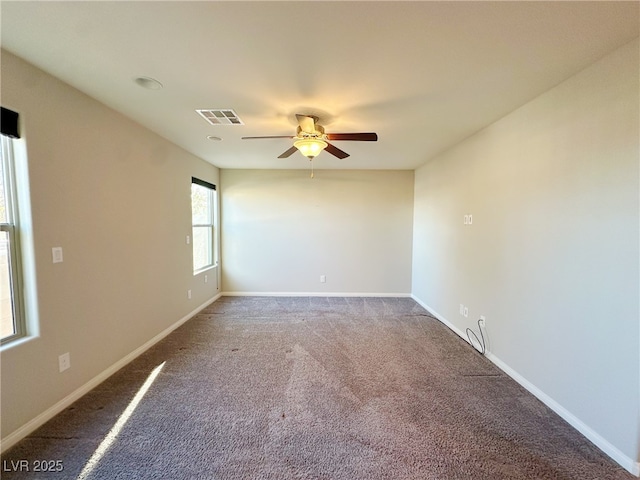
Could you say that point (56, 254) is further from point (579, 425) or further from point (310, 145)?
point (579, 425)

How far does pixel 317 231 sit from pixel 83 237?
3.50 metres

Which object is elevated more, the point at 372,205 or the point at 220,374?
the point at 372,205

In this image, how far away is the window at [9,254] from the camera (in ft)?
5.60

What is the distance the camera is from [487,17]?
4.36 ft

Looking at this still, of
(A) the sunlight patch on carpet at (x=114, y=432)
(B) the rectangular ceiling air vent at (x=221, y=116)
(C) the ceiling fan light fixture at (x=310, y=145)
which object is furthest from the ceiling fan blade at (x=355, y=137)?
(A) the sunlight patch on carpet at (x=114, y=432)

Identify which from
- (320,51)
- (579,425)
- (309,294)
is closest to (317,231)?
(309,294)

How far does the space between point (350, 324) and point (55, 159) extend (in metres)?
3.44

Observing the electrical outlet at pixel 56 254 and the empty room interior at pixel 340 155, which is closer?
the empty room interior at pixel 340 155

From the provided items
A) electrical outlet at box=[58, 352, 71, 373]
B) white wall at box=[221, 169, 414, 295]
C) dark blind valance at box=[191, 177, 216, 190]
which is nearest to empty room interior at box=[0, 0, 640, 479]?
electrical outlet at box=[58, 352, 71, 373]

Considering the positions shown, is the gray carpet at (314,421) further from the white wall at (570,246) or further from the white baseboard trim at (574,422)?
the white wall at (570,246)

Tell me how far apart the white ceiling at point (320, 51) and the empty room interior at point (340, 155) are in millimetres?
15

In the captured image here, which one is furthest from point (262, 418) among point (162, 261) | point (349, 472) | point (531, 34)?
point (531, 34)

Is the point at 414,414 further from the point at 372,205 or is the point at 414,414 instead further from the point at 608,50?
the point at 372,205

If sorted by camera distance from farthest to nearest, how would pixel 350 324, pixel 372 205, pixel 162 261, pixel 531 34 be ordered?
1. pixel 372 205
2. pixel 350 324
3. pixel 162 261
4. pixel 531 34
